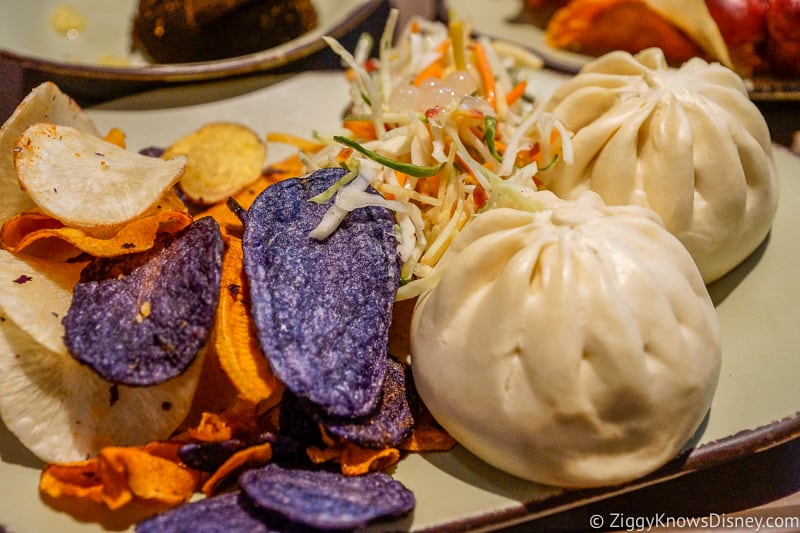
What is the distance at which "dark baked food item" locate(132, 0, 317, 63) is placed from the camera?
2.95 meters

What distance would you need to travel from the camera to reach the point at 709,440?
4.59ft

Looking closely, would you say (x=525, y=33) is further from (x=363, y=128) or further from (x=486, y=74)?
(x=363, y=128)

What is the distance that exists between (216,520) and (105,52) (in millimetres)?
2985

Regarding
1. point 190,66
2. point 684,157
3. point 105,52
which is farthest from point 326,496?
point 105,52

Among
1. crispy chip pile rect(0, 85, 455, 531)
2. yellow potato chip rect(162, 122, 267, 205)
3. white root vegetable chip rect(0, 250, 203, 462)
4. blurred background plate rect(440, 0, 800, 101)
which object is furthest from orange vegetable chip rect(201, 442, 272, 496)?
blurred background plate rect(440, 0, 800, 101)

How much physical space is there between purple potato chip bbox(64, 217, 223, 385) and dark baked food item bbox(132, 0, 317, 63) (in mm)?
1825

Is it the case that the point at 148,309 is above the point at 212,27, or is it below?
below

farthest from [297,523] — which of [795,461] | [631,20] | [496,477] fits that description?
[631,20]

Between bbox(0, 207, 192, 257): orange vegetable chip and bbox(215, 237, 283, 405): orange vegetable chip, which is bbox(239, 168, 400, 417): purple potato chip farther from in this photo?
bbox(0, 207, 192, 257): orange vegetable chip

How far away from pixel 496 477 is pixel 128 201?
3.49 ft

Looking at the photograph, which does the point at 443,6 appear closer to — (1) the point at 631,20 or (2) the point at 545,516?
(1) the point at 631,20

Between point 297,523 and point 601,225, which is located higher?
Result: point 601,225

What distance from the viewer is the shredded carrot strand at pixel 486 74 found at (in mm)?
2062

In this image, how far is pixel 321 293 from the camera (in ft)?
4.79
